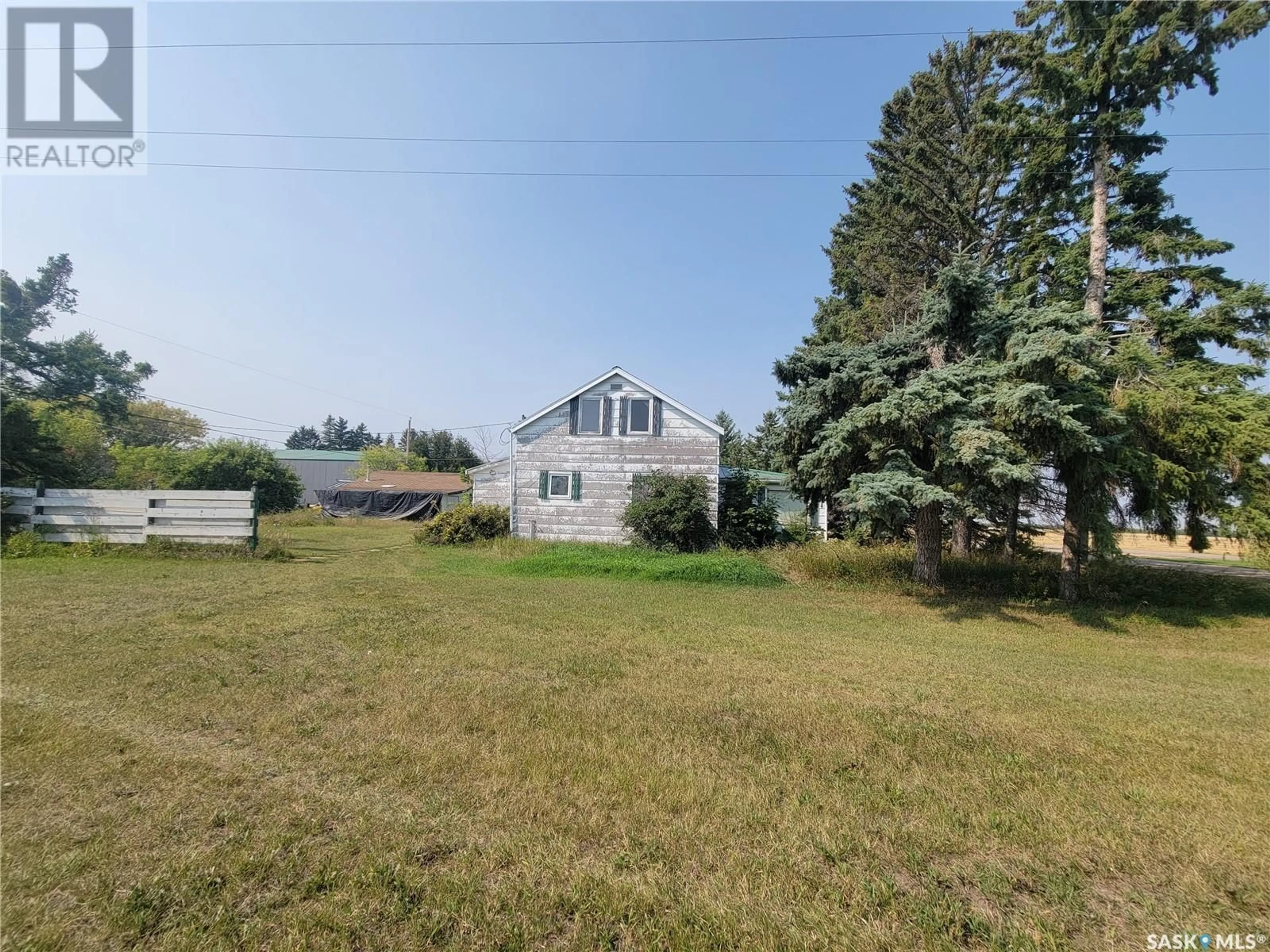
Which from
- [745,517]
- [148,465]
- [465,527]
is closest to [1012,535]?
[745,517]

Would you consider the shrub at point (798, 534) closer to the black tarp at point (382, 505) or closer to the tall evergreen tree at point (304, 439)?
the black tarp at point (382, 505)

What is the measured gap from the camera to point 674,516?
15961mm

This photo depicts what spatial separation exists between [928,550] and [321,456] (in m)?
65.8

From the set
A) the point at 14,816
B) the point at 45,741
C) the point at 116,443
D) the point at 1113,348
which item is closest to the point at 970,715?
the point at 14,816

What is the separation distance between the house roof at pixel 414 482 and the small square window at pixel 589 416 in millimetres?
19204

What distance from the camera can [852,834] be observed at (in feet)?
9.11

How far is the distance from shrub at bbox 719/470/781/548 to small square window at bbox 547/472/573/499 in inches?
205

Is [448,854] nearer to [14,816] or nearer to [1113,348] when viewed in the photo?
[14,816]

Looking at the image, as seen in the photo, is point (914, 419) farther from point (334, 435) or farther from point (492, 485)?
point (334, 435)

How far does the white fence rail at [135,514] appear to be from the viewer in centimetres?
1159

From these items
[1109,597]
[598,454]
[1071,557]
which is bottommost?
[1109,597]

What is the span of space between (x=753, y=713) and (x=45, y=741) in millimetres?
4999

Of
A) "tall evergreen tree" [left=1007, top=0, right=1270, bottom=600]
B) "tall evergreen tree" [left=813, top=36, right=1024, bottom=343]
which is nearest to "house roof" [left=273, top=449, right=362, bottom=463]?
"tall evergreen tree" [left=813, top=36, right=1024, bottom=343]

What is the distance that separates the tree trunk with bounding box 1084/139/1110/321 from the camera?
1147 centimetres
